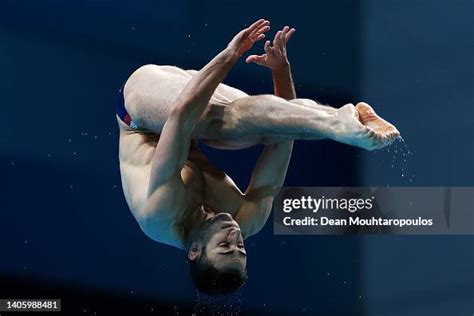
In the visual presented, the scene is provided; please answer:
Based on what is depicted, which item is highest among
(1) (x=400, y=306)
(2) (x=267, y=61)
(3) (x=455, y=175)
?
(2) (x=267, y=61)

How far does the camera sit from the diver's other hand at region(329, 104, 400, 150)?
103 inches

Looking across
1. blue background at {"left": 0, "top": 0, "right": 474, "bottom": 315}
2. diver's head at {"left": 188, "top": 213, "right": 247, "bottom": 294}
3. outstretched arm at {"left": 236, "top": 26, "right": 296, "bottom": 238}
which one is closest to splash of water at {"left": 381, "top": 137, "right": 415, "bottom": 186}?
blue background at {"left": 0, "top": 0, "right": 474, "bottom": 315}

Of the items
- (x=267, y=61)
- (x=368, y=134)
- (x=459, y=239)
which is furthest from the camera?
(x=459, y=239)

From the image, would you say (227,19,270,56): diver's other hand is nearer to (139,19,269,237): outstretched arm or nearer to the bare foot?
(139,19,269,237): outstretched arm

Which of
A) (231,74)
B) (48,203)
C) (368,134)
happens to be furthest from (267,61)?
(48,203)

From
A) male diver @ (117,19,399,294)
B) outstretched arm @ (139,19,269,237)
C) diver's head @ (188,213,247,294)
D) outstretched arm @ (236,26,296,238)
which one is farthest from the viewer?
outstretched arm @ (236,26,296,238)

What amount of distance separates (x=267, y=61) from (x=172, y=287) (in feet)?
6.65

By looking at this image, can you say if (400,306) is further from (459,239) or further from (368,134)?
(368,134)

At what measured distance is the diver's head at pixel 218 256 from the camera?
305 cm

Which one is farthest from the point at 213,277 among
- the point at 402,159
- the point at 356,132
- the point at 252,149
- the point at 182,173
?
the point at 402,159

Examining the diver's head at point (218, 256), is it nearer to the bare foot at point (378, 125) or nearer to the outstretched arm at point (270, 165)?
the outstretched arm at point (270, 165)

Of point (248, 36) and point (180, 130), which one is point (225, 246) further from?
point (248, 36)

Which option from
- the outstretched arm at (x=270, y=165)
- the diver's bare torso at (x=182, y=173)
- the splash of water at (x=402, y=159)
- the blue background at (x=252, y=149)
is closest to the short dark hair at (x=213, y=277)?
the diver's bare torso at (x=182, y=173)

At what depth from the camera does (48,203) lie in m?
5.07
